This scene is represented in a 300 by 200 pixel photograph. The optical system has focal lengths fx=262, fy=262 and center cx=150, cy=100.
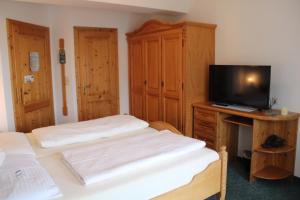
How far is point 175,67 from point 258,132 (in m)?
1.42

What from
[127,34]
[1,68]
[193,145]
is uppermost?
[127,34]

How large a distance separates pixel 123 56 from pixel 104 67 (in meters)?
0.43

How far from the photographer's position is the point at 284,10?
3004mm

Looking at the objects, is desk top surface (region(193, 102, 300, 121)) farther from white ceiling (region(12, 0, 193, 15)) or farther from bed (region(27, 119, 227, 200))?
white ceiling (region(12, 0, 193, 15))

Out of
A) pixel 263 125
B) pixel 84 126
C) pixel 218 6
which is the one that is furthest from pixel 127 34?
pixel 263 125

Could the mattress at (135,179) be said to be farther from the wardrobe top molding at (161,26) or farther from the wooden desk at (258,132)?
the wardrobe top molding at (161,26)

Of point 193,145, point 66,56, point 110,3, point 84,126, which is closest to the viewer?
point 193,145

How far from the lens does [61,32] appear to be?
4.36 metres

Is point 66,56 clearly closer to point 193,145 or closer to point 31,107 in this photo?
point 31,107

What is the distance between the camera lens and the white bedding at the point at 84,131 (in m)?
2.56

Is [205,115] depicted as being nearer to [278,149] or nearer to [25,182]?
[278,149]

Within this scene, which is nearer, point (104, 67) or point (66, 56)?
point (66, 56)

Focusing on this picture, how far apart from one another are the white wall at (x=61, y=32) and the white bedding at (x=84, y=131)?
35.4 inches

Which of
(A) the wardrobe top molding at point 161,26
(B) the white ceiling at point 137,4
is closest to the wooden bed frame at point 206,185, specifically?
(A) the wardrobe top molding at point 161,26
